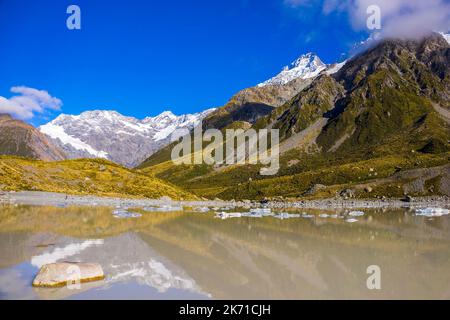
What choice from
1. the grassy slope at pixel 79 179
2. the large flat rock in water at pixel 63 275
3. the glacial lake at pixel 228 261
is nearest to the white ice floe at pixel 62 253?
the glacial lake at pixel 228 261

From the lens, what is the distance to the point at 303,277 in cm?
2416

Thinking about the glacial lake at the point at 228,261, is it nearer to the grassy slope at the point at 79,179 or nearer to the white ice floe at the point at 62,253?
the white ice floe at the point at 62,253

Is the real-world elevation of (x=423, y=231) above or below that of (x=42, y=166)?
below

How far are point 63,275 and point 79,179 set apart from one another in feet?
462

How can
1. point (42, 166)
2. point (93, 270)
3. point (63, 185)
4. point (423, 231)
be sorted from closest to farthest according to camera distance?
point (93, 270), point (423, 231), point (63, 185), point (42, 166)

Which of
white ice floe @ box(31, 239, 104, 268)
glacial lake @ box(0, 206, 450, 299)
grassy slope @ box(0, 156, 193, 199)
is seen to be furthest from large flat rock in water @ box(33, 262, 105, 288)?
grassy slope @ box(0, 156, 193, 199)

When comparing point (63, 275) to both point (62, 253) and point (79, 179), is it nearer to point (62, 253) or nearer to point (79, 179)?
point (62, 253)

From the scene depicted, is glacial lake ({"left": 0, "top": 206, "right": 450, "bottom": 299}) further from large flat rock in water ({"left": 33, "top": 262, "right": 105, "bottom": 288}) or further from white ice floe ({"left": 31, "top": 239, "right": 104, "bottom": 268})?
large flat rock in water ({"left": 33, "top": 262, "right": 105, "bottom": 288})

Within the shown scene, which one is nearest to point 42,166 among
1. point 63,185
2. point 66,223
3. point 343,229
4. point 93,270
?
point 63,185

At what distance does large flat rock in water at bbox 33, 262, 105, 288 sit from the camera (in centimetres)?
2045

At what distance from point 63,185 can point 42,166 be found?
2024 centimetres

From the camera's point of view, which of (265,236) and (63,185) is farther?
(63,185)
